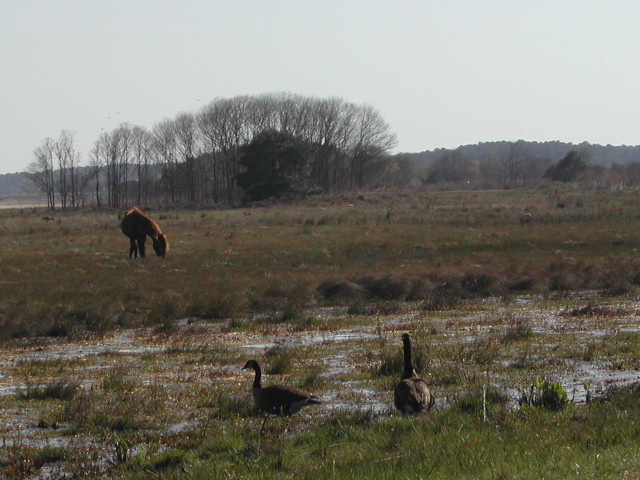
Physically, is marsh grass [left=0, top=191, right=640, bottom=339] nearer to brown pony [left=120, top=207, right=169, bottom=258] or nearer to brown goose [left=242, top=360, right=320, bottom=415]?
brown pony [left=120, top=207, right=169, bottom=258]

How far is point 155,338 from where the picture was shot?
1831 cm

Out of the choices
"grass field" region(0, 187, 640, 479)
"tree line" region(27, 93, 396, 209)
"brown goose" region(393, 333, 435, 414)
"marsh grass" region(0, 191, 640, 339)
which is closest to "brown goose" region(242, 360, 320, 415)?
"grass field" region(0, 187, 640, 479)

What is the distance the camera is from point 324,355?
591 inches

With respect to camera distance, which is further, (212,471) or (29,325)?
(29,325)

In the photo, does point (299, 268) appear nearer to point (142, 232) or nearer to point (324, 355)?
point (142, 232)

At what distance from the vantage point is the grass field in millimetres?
7980

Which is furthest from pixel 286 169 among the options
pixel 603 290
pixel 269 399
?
pixel 269 399

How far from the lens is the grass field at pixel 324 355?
7.98 metres

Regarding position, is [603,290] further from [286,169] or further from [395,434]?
[286,169]

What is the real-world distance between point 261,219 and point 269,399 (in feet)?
154

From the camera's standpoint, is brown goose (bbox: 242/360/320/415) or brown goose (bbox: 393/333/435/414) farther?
brown goose (bbox: 242/360/320/415)

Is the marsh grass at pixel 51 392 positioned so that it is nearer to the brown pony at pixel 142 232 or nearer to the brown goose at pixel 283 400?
the brown goose at pixel 283 400

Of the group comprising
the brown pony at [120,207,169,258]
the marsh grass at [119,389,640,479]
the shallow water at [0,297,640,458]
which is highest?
the brown pony at [120,207,169,258]

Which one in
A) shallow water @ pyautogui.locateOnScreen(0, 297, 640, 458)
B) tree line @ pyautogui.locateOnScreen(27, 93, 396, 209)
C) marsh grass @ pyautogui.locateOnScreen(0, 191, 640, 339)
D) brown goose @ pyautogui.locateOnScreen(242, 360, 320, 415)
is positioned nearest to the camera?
brown goose @ pyautogui.locateOnScreen(242, 360, 320, 415)
